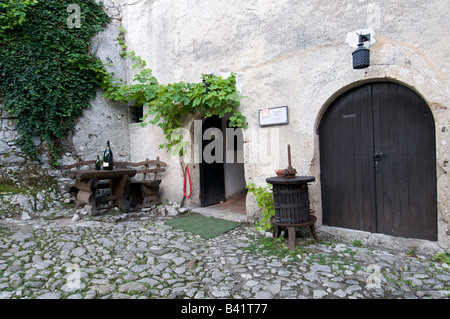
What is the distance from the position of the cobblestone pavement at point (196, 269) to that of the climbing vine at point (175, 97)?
2.13 meters

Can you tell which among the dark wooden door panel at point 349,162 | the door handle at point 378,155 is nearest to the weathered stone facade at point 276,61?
the dark wooden door panel at point 349,162

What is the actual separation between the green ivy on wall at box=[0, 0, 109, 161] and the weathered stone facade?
1.27ft

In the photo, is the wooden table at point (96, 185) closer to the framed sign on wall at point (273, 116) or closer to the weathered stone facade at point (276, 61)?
the weathered stone facade at point (276, 61)

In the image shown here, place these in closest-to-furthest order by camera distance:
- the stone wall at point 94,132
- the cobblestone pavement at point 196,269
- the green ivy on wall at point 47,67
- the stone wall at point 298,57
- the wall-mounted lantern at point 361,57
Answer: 1. the cobblestone pavement at point 196,269
2. the stone wall at point 298,57
3. the wall-mounted lantern at point 361,57
4. the green ivy on wall at point 47,67
5. the stone wall at point 94,132

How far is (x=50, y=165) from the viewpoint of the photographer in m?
5.77

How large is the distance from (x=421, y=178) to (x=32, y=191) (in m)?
6.28

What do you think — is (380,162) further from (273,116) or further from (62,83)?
(62,83)

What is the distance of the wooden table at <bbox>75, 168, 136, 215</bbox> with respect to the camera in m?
4.95

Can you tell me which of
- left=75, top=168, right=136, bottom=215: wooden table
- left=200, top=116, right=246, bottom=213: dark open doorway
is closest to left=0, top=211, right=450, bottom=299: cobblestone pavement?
left=75, top=168, right=136, bottom=215: wooden table

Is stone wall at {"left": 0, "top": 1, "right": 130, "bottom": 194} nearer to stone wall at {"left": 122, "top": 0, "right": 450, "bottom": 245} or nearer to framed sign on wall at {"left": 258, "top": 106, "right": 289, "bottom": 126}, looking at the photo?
stone wall at {"left": 122, "top": 0, "right": 450, "bottom": 245}

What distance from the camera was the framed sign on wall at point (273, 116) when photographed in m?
4.18
